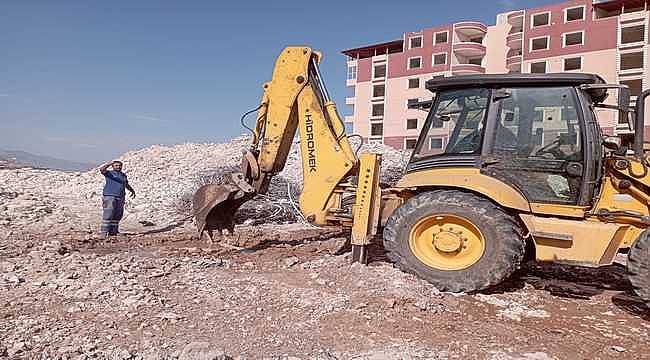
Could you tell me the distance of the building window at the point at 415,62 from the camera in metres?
37.5

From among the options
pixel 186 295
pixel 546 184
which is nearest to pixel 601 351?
pixel 546 184

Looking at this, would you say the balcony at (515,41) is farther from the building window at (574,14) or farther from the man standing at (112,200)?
the man standing at (112,200)

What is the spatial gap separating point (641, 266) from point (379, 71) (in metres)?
37.2

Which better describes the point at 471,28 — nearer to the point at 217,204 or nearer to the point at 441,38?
the point at 441,38

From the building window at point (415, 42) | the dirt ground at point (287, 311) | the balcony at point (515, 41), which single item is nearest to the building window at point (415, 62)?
the building window at point (415, 42)

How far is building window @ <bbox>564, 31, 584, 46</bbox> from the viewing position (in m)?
30.4

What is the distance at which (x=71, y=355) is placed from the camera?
10.4 feet

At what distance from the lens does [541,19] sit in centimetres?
3225

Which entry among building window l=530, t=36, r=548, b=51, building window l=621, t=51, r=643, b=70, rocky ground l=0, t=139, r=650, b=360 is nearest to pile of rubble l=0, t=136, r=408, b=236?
rocky ground l=0, t=139, r=650, b=360

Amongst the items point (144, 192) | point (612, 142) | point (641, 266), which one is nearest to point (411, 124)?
point (144, 192)

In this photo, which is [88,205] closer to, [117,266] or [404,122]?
[117,266]

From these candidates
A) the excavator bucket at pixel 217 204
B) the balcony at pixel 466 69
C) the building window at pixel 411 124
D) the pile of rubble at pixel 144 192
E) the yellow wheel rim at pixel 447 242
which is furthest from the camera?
the building window at pixel 411 124

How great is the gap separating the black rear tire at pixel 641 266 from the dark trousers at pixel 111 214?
7055 millimetres

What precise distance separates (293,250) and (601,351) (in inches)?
155
